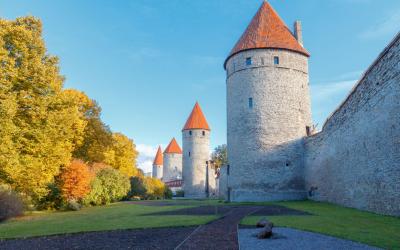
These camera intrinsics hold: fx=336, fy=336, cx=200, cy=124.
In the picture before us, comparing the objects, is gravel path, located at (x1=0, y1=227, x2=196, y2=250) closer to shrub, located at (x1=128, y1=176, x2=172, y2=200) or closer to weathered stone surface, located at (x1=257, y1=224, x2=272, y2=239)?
weathered stone surface, located at (x1=257, y1=224, x2=272, y2=239)

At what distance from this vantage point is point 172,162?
7188cm

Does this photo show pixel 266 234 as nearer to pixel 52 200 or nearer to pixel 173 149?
pixel 52 200

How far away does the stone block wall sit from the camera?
12367 millimetres

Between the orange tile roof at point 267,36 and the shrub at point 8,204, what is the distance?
19161 millimetres

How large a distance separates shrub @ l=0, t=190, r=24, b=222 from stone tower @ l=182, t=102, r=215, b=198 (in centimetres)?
3626

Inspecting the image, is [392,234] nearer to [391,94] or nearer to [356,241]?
[356,241]

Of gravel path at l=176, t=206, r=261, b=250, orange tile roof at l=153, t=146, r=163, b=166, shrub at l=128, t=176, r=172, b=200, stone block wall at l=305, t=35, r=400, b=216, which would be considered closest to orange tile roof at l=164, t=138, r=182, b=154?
orange tile roof at l=153, t=146, r=163, b=166

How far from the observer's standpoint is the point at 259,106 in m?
26.3

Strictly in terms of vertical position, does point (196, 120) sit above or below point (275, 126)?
above

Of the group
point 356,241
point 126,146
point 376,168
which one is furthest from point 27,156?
point 126,146

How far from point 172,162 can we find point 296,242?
6478 cm

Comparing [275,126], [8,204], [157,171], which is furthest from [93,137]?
[157,171]

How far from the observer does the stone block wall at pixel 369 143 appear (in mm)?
12367

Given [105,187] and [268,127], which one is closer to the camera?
[268,127]
